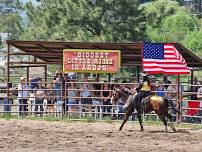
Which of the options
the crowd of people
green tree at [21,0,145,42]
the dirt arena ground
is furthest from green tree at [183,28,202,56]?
the dirt arena ground

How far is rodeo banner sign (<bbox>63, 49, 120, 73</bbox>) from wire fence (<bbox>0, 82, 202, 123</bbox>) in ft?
1.99

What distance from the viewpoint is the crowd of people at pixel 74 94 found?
2089 cm

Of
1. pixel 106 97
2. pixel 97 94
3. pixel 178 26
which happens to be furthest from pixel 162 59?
pixel 178 26

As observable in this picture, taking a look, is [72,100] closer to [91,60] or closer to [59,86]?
[59,86]

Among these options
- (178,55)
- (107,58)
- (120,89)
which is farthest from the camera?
(107,58)

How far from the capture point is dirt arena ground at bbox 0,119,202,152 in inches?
559

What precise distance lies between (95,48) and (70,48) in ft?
3.08

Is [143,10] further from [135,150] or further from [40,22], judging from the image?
[135,150]

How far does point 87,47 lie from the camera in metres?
23.2

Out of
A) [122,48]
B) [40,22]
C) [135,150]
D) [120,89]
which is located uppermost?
[40,22]

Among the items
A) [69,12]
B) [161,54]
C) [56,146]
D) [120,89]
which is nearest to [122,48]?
[161,54]

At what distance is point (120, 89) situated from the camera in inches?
736

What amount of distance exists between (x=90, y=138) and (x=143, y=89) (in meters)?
2.76

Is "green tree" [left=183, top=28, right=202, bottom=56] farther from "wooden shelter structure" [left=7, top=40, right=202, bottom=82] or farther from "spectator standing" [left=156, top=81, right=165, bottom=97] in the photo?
"spectator standing" [left=156, top=81, right=165, bottom=97]
